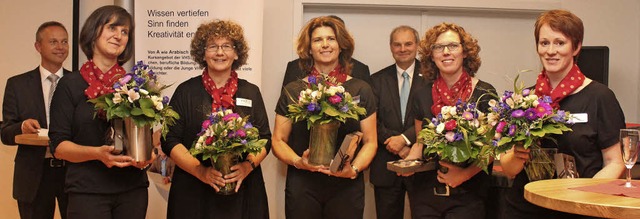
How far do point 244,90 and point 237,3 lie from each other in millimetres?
1441

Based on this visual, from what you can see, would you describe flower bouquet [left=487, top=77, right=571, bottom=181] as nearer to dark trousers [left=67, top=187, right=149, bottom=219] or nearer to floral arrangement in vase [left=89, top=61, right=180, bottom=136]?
floral arrangement in vase [left=89, top=61, right=180, bottom=136]

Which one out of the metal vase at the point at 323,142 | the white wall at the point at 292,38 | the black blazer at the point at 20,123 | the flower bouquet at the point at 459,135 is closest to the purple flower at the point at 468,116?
the flower bouquet at the point at 459,135

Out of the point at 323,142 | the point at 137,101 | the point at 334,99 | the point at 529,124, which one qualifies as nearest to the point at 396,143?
the point at 323,142

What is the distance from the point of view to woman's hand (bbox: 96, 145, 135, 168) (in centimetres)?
321

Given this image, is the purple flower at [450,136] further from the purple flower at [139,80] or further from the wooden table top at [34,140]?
the wooden table top at [34,140]

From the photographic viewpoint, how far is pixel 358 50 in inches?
244

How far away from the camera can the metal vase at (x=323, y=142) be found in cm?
371

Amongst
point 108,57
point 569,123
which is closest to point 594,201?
point 569,123

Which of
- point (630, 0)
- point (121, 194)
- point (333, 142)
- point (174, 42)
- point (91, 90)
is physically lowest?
point (121, 194)

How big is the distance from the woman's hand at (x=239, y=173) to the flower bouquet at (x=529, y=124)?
1.32 meters

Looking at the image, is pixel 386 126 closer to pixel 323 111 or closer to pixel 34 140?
pixel 323 111

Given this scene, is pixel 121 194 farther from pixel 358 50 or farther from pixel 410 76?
pixel 358 50

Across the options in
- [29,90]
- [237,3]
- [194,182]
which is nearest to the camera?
[194,182]

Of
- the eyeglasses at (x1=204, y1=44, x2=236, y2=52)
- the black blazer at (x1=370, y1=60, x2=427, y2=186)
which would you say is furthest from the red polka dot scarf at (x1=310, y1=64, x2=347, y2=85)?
the black blazer at (x1=370, y1=60, x2=427, y2=186)
